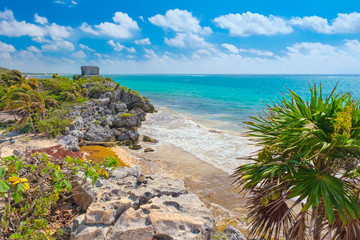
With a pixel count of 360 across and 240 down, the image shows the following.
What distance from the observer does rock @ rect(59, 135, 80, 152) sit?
14.6 metres

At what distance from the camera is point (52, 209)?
7.01 metres

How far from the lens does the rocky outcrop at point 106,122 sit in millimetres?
18188

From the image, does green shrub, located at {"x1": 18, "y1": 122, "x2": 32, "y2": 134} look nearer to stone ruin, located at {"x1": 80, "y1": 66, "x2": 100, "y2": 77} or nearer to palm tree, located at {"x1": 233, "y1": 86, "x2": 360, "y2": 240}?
palm tree, located at {"x1": 233, "y1": 86, "x2": 360, "y2": 240}

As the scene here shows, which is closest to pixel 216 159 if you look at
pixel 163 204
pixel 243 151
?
pixel 243 151

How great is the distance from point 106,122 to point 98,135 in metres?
3.51

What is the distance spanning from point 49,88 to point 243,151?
113 ft

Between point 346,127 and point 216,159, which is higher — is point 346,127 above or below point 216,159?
above

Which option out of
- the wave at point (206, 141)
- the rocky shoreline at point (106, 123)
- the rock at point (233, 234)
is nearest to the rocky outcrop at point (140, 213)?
the rock at point (233, 234)

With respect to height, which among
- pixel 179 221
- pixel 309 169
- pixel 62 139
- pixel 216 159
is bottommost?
pixel 216 159

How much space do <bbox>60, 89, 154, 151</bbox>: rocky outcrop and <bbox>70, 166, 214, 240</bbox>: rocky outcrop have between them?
9057 millimetres

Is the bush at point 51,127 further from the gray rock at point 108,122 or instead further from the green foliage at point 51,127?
the gray rock at point 108,122

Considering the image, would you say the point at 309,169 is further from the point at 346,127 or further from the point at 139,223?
the point at 139,223

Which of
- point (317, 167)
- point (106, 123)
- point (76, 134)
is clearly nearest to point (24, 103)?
point (76, 134)

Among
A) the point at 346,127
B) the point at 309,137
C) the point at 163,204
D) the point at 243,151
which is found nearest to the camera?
the point at 346,127
